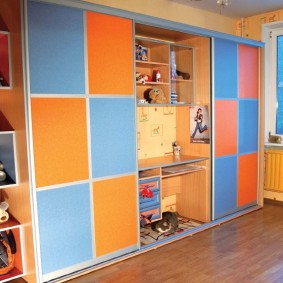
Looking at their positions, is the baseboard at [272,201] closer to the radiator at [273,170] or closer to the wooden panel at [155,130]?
the radiator at [273,170]

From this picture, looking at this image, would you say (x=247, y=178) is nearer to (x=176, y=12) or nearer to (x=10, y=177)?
(x=176, y=12)

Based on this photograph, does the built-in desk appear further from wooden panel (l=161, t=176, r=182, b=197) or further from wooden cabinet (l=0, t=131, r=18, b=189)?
wooden cabinet (l=0, t=131, r=18, b=189)

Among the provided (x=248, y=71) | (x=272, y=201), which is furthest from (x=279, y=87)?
(x=272, y=201)

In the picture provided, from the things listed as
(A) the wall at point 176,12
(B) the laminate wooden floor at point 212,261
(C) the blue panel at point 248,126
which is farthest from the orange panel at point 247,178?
(A) the wall at point 176,12

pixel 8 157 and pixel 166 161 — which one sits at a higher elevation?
pixel 8 157

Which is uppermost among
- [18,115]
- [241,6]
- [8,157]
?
[241,6]

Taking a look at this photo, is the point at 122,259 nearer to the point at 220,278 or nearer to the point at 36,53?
the point at 220,278

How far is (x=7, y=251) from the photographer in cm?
259

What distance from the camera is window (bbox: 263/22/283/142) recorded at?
14.9 ft

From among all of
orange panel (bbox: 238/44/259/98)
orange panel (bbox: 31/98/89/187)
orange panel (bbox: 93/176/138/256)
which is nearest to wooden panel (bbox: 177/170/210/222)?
orange panel (bbox: 93/176/138/256)

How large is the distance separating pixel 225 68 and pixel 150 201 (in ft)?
5.90

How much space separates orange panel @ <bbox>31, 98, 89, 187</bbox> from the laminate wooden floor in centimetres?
86

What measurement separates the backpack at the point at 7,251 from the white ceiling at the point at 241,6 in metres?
3.15

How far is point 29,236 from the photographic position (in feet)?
8.04
